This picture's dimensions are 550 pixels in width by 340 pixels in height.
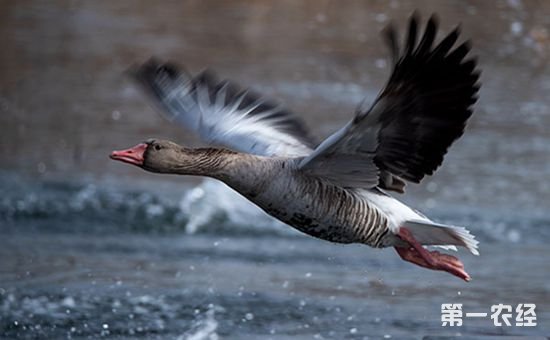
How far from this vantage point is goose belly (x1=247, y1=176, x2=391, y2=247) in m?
6.23

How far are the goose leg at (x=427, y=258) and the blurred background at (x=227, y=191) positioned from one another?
899mm

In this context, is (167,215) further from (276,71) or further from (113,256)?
(276,71)

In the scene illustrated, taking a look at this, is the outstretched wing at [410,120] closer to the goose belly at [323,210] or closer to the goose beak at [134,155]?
the goose belly at [323,210]

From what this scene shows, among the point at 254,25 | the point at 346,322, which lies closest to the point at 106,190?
the point at 346,322

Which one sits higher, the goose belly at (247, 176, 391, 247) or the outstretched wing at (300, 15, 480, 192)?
the outstretched wing at (300, 15, 480, 192)

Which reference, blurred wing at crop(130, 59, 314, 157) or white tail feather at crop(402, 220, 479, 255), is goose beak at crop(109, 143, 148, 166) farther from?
white tail feather at crop(402, 220, 479, 255)

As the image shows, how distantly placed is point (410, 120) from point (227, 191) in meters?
4.42

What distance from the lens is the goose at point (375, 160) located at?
5703 mm

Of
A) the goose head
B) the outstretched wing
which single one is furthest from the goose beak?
the outstretched wing

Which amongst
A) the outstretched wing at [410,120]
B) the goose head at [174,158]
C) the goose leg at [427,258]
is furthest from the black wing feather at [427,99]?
the goose head at [174,158]

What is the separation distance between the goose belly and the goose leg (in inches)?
4.6

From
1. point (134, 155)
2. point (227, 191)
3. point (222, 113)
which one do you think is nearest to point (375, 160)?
point (134, 155)

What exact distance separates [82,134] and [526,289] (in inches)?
195

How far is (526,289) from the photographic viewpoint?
834 centimetres
